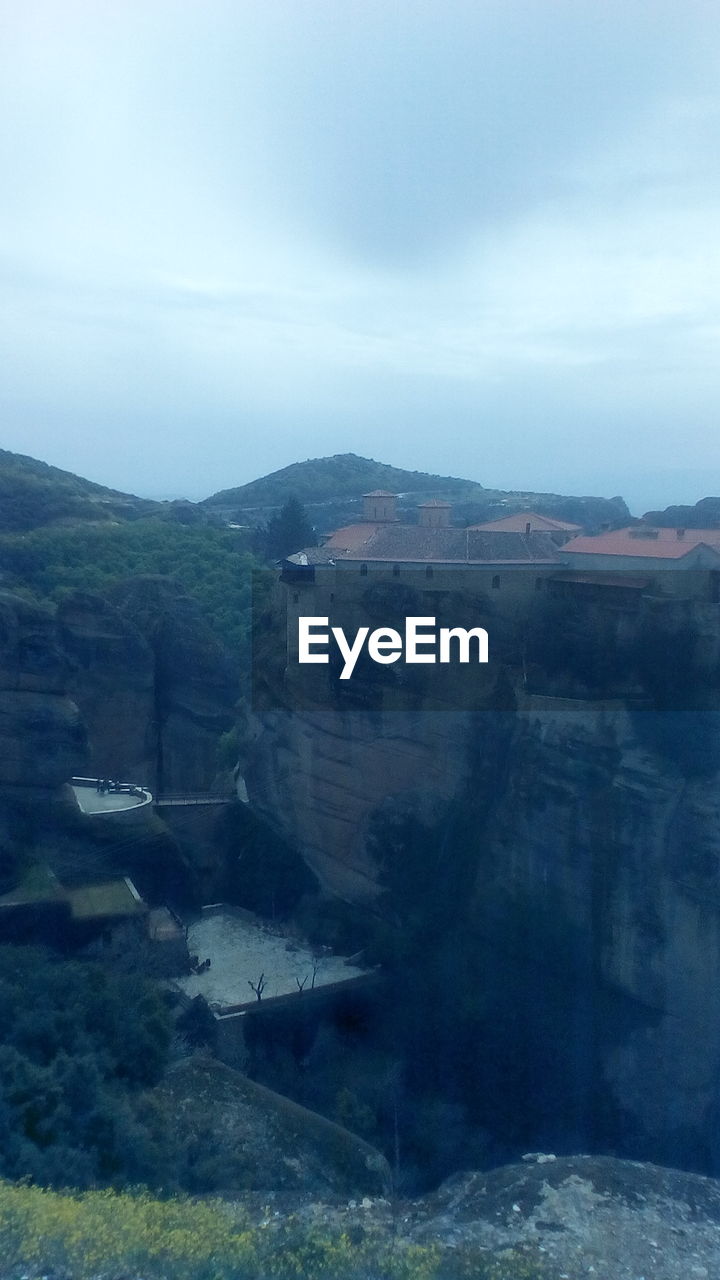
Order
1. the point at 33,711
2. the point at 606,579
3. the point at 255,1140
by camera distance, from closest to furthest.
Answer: the point at 255,1140, the point at 33,711, the point at 606,579

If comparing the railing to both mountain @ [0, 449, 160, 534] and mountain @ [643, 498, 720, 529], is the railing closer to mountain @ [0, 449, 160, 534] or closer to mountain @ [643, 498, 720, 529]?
mountain @ [643, 498, 720, 529]

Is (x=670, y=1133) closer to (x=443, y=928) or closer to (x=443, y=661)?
(x=443, y=928)

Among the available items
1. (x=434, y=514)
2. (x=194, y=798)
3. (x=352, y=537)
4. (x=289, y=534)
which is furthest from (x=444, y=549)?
(x=289, y=534)

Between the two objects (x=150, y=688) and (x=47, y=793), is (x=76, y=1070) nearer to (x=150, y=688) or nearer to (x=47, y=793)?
(x=47, y=793)

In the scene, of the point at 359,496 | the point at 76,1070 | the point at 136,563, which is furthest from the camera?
the point at 359,496

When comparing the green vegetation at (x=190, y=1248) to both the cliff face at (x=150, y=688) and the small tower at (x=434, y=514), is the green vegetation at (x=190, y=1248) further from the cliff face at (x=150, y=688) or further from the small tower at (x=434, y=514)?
the small tower at (x=434, y=514)

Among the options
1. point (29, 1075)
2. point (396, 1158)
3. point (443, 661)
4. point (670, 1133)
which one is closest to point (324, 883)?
point (443, 661)

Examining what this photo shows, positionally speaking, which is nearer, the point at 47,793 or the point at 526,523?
the point at 47,793

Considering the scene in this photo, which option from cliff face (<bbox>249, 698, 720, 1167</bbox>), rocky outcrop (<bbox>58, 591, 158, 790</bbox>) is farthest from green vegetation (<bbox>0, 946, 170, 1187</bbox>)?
rocky outcrop (<bbox>58, 591, 158, 790</bbox>)
